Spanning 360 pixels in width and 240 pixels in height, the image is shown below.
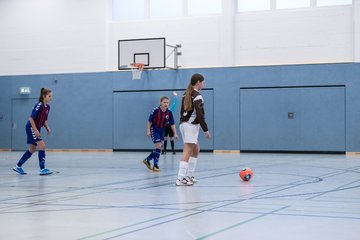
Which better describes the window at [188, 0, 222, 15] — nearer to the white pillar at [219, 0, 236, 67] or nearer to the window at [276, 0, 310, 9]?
the white pillar at [219, 0, 236, 67]

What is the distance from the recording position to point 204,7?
27.3 meters

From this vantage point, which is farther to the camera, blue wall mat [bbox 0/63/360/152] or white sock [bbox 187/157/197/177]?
blue wall mat [bbox 0/63/360/152]

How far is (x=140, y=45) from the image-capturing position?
26109mm

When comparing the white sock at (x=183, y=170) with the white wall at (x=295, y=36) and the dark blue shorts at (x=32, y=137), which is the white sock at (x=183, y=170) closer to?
the dark blue shorts at (x=32, y=137)

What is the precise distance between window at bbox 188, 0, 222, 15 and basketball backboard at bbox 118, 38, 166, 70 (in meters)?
2.70

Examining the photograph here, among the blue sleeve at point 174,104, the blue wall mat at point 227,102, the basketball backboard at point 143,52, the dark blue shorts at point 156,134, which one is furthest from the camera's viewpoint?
the basketball backboard at point 143,52

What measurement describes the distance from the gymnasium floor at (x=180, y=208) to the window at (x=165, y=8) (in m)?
16.4

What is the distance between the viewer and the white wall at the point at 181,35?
2527cm

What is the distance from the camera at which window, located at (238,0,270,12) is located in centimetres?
2633

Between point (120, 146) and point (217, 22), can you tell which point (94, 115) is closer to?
point (120, 146)

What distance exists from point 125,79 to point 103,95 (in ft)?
4.80

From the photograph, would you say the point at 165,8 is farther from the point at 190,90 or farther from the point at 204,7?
the point at 190,90

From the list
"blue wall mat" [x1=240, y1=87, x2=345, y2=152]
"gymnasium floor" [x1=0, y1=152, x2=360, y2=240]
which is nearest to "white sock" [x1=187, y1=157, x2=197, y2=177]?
"gymnasium floor" [x1=0, y1=152, x2=360, y2=240]

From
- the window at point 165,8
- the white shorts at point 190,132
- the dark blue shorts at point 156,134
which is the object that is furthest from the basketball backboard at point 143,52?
the white shorts at point 190,132
